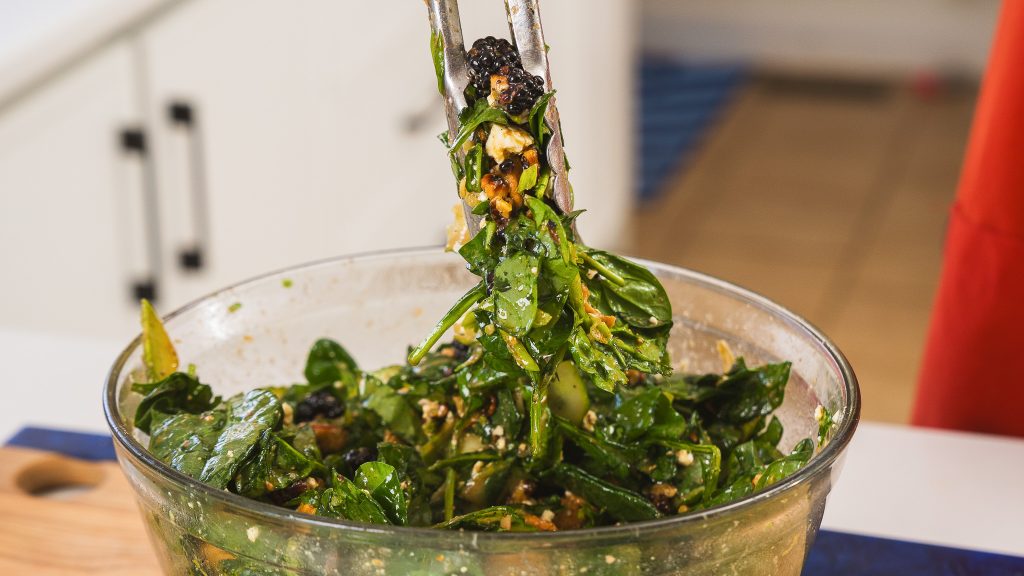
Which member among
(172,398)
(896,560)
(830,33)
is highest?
(172,398)

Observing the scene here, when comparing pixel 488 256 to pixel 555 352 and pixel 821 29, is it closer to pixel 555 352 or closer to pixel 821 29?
pixel 555 352

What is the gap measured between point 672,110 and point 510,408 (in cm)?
410

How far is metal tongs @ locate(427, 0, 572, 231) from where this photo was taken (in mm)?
639

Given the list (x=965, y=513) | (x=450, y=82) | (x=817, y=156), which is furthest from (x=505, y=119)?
(x=817, y=156)

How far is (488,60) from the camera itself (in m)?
0.64

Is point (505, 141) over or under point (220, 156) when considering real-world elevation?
over

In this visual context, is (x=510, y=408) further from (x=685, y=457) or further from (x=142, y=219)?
(x=142, y=219)

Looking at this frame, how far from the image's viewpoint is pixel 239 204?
6.50 ft

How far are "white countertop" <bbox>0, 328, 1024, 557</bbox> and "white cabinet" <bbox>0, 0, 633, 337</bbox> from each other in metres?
0.54

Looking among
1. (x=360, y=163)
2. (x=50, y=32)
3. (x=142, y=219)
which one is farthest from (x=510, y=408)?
(x=360, y=163)

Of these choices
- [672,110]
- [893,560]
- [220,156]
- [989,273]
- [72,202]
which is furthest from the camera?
[672,110]

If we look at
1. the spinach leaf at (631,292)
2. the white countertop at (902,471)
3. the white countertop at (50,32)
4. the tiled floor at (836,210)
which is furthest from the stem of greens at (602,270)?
the tiled floor at (836,210)

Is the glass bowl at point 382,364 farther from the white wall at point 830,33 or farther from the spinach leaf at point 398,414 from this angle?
the white wall at point 830,33

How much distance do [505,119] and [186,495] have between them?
10.2 inches
